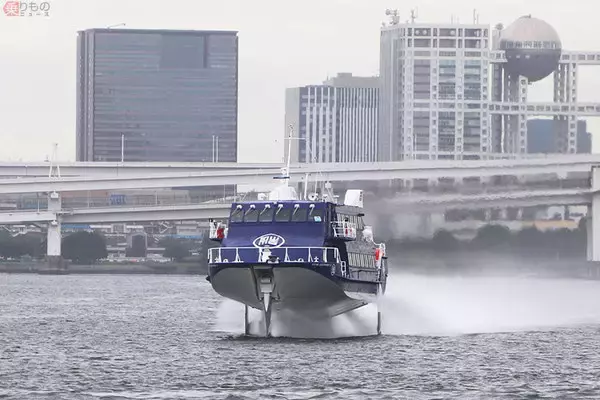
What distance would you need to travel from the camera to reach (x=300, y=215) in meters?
81.6

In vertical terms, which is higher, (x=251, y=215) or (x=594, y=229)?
(x=251, y=215)

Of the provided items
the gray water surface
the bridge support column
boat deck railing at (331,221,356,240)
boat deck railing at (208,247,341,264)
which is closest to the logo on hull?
boat deck railing at (208,247,341,264)

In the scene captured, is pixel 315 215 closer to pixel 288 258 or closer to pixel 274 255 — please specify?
pixel 288 258

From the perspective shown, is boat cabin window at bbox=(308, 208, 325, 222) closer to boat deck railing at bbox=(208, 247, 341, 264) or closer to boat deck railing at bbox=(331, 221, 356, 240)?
boat deck railing at bbox=(331, 221, 356, 240)

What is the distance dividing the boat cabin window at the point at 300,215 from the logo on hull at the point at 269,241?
1.26m

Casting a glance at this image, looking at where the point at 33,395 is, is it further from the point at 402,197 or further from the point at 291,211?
the point at 402,197

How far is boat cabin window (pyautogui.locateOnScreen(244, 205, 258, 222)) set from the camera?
81.6 m

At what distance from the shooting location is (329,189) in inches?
3386

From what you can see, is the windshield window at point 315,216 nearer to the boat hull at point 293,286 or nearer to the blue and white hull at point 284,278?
the blue and white hull at point 284,278

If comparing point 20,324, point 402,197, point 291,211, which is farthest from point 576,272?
point 291,211

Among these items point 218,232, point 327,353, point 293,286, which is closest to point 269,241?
point 293,286

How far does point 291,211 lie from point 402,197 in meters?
45.4

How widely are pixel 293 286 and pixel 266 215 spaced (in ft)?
11.2

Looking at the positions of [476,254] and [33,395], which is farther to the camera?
[476,254]
